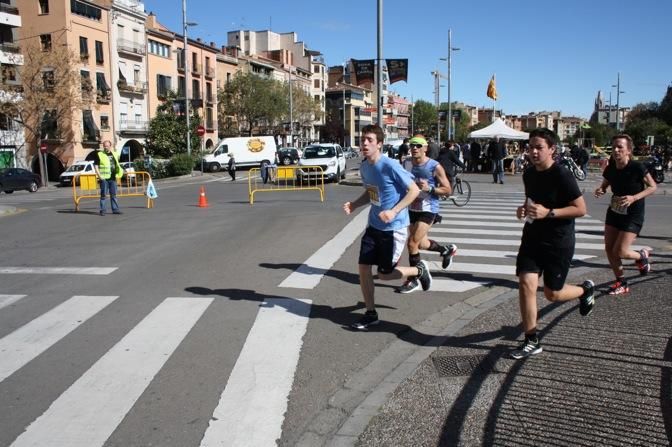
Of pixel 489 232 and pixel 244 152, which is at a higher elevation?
pixel 244 152

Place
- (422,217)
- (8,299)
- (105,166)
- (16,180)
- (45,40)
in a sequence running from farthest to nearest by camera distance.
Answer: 1. (45,40)
2. (16,180)
3. (105,166)
4. (422,217)
5. (8,299)

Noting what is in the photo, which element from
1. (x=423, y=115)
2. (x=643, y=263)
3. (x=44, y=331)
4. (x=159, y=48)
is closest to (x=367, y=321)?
(x=44, y=331)

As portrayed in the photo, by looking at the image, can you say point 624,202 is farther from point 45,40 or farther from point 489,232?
point 45,40

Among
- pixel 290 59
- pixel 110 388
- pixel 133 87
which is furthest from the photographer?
pixel 290 59

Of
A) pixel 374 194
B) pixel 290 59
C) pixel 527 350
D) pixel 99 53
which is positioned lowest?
pixel 527 350

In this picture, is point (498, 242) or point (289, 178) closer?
point (498, 242)

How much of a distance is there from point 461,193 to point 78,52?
38154 millimetres

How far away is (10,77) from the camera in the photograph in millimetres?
43156

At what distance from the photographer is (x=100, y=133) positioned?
161 feet

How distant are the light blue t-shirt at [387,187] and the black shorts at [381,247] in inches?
2.2

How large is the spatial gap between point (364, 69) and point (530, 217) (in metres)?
20.7

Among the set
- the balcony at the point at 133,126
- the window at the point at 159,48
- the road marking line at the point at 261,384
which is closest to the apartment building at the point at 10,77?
the balcony at the point at 133,126

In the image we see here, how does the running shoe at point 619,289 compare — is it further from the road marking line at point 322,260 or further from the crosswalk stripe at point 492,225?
the crosswalk stripe at point 492,225

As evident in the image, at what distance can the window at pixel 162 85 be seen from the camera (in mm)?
57000
